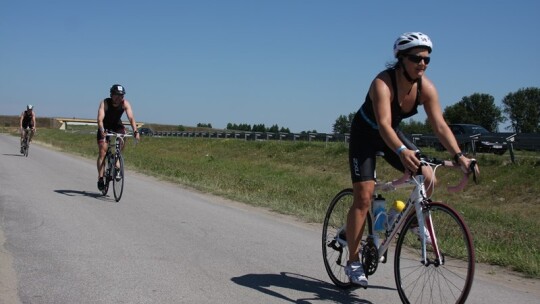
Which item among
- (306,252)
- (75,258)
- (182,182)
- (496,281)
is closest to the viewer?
(496,281)

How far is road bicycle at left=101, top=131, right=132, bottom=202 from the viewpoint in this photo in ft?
35.1

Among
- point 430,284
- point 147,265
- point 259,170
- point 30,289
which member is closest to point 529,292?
point 430,284

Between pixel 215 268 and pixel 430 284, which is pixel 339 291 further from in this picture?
pixel 215 268

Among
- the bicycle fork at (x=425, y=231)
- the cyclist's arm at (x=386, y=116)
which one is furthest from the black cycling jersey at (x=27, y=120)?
the bicycle fork at (x=425, y=231)

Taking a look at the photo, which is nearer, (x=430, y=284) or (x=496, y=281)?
(x=430, y=284)

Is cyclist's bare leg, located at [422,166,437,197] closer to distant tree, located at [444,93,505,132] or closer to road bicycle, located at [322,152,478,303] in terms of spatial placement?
road bicycle, located at [322,152,478,303]

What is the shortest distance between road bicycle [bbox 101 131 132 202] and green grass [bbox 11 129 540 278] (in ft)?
8.04

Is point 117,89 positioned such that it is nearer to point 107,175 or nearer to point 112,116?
point 112,116

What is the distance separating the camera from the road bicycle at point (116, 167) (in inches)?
422

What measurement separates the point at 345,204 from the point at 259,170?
25713mm

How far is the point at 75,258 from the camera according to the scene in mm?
5953

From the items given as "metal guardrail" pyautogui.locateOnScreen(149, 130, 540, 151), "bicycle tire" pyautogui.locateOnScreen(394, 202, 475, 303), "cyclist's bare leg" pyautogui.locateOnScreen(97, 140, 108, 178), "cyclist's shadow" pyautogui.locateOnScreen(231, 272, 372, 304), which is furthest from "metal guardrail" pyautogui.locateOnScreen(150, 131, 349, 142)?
"bicycle tire" pyautogui.locateOnScreen(394, 202, 475, 303)

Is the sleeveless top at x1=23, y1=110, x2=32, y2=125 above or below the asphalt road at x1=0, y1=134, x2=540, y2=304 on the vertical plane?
above

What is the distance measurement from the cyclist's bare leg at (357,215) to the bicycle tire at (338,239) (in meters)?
0.16
